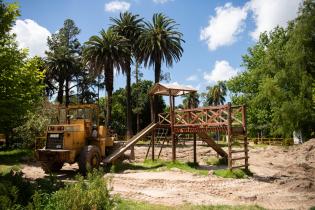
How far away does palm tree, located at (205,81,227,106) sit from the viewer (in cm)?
8545

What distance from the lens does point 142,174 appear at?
18.5 m

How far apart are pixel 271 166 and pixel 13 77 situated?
16.5 metres

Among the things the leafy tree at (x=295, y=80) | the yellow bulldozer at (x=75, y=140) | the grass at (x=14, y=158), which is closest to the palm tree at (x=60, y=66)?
the grass at (x=14, y=158)

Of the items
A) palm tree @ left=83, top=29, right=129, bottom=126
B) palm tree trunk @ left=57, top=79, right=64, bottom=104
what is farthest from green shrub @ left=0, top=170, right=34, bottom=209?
palm tree trunk @ left=57, top=79, right=64, bottom=104

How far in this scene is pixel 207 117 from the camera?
21203 mm

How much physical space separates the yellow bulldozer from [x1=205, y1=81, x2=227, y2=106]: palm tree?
66.3 m

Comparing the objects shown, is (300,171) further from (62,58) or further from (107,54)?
(62,58)

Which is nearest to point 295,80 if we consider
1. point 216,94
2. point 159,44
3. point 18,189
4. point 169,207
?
point 159,44

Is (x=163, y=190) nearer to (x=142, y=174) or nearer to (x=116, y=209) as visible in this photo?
(x=142, y=174)

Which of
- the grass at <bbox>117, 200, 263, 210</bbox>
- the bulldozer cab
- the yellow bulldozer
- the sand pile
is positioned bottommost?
the grass at <bbox>117, 200, 263, 210</bbox>

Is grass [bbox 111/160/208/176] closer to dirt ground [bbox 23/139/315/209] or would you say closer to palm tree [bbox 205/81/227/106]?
dirt ground [bbox 23/139/315/209]

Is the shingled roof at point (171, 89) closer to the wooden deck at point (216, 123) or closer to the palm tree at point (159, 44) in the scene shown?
the wooden deck at point (216, 123)

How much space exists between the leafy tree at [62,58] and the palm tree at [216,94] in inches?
1536

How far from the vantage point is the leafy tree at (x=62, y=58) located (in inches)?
1959
